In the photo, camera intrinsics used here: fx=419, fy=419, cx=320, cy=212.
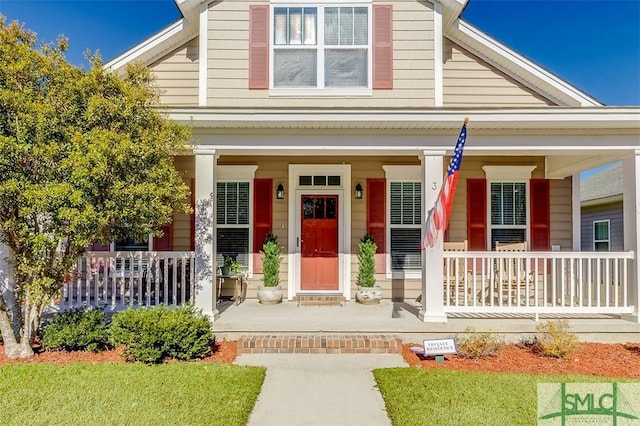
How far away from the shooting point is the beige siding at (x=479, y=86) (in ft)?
25.3

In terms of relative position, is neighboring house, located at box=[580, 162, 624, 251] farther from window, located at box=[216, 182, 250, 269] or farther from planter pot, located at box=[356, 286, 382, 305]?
window, located at box=[216, 182, 250, 269]

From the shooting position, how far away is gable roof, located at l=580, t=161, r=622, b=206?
13.1m

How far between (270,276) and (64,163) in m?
4.03

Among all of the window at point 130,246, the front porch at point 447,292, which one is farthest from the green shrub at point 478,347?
the window at point 130,246

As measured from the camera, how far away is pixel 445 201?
5410 mm

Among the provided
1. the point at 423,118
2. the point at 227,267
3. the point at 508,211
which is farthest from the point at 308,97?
the point at 508,211

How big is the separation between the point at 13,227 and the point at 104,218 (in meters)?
1.04

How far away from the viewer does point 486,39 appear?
758cm

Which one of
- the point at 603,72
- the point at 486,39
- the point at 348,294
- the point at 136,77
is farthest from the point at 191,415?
the point at 603,72

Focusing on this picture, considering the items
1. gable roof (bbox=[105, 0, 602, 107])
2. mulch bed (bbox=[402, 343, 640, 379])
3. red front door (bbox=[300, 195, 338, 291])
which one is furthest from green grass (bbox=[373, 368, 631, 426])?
gable roof (bbox=[105, 0, 602, 107])

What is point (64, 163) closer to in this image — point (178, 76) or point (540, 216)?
point (178, 76)

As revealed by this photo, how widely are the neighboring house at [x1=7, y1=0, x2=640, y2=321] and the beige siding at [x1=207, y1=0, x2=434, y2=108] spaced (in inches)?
1.0

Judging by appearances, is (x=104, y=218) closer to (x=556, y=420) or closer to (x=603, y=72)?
(x=556, y=420)

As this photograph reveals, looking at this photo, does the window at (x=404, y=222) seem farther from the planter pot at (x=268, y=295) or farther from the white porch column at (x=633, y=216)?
the white porch column at (x=633, y=216)
